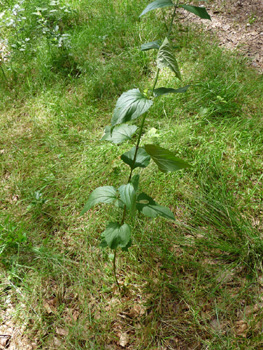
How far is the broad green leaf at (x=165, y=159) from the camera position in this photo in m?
1.04

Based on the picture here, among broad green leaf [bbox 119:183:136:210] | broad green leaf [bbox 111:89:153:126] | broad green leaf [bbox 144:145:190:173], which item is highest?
broad green leaf [bbox 111:89:153:126]

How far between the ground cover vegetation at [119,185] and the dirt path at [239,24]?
27 cm

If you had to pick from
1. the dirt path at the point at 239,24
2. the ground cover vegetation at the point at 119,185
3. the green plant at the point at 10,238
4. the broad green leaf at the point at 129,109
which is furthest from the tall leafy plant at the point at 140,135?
the dirt path at the point at 239,24

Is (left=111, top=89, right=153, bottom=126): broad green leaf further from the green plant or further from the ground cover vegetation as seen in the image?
the green plant

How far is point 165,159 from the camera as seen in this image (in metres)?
1.09

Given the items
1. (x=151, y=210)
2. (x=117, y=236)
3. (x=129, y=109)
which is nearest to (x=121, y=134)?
(x=129, y=109)

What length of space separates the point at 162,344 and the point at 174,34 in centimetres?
350

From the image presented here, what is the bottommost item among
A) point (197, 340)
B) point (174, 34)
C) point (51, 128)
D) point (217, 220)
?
point (197, 340)

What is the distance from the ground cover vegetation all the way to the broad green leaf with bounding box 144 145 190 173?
0.93 m

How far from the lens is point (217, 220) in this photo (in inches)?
76.4

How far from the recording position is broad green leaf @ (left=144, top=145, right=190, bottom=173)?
3.43 feet

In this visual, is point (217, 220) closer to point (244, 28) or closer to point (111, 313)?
point (111, 313)

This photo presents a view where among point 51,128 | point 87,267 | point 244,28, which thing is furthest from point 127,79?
point 87,267

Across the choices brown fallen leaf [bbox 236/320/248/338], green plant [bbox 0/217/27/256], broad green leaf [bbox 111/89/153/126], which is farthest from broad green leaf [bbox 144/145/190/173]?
green plant [bbox 0/217/27/256]
